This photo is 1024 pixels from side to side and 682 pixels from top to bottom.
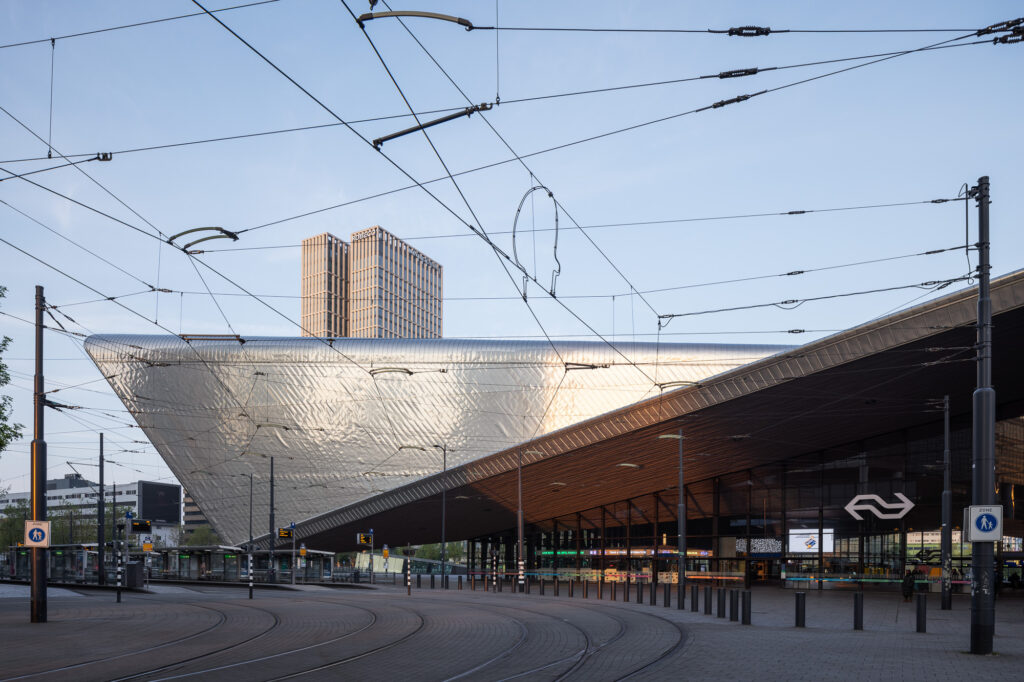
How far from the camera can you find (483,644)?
16.3 meters

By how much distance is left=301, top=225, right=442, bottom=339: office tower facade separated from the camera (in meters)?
188

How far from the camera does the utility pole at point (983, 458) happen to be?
47.3 feet

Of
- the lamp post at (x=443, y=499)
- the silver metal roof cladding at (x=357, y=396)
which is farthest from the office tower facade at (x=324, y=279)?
the lamp post at (x=443, y=499)

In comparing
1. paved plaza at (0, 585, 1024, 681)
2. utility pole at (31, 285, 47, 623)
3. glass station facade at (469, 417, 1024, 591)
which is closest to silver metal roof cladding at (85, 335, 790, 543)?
glass station facade at (469, 417, 1024, 591)

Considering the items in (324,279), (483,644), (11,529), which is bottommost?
(11,529)

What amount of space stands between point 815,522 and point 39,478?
34037mm

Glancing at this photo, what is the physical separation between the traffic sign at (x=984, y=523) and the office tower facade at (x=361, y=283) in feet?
568

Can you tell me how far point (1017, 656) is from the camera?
47.0 feet

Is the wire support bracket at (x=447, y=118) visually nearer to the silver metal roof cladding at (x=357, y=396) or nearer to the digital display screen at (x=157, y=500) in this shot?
the silver metal roof cladding at (x=357, y=396)

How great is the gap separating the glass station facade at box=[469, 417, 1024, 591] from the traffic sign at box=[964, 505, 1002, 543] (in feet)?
68.4

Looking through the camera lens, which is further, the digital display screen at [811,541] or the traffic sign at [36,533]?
the digital display screen at [811,541]

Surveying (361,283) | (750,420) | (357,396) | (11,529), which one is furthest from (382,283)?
(750,420)

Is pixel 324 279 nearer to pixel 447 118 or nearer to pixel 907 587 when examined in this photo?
pixel 907 587

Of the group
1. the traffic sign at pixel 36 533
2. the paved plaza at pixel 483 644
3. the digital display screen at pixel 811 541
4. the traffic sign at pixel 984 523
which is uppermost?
the traffic sign at pixel 984 523
